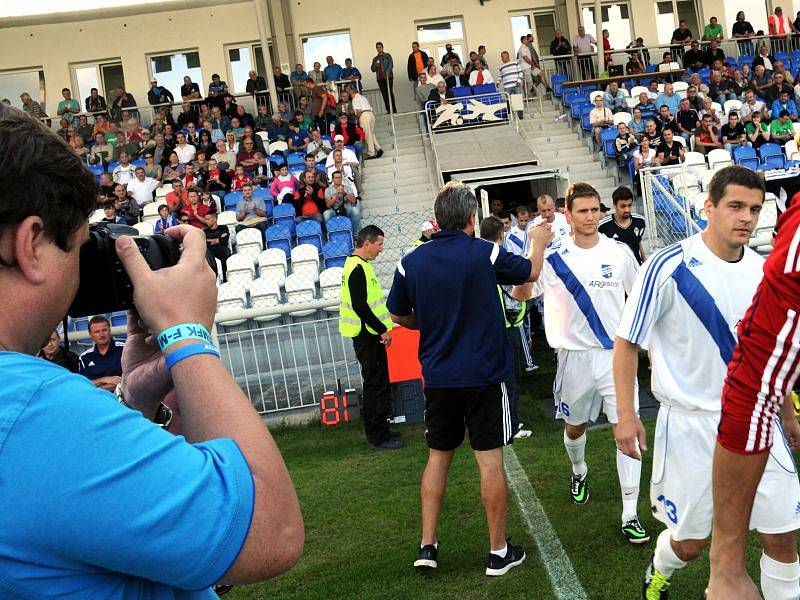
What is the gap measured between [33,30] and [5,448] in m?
24.6

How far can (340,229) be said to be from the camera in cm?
1316

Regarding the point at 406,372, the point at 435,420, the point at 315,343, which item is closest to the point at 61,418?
the point at 435,420

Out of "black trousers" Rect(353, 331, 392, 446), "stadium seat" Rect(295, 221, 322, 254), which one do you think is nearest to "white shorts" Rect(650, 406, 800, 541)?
"black trousers" Rect(353, 331, 392, 446)

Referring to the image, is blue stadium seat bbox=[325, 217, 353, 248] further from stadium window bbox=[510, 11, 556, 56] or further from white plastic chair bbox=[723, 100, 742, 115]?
stadium window bbox=[510, 11, 556, 56]

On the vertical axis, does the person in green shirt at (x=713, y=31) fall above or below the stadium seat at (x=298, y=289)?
above

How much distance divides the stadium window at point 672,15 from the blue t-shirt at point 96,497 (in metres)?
25.6

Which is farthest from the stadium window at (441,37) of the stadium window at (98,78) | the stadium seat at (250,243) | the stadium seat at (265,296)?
the stadium seat at (265,296)

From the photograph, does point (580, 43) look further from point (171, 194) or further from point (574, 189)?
point (574, 189)

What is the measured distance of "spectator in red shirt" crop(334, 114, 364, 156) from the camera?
1702 cm

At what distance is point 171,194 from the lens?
14.2 m

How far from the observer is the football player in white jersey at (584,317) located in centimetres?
545

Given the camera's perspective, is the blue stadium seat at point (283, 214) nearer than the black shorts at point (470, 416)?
No

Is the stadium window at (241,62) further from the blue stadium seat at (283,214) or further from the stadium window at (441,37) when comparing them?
the blue stadium seat at (283,214)

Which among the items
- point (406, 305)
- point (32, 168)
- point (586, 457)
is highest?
point (32, 168)
